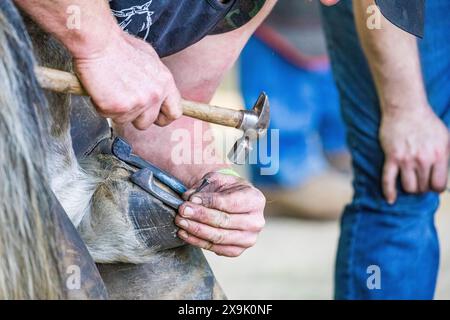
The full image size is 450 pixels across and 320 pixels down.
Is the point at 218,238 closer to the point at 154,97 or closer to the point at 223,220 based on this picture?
the point at 223,220

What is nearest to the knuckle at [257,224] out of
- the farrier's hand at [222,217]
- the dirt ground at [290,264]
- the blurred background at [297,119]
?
the farrier's hand at [222,217]

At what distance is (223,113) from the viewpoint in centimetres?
165

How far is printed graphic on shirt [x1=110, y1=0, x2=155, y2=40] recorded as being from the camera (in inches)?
66.2

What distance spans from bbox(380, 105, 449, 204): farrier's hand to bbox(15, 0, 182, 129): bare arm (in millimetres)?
885

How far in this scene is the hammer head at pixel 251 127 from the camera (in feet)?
5.57

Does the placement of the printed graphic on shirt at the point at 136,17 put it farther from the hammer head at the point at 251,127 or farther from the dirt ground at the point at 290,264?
the dirt ground at the point at 290,264

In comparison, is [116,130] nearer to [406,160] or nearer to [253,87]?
[406,160]

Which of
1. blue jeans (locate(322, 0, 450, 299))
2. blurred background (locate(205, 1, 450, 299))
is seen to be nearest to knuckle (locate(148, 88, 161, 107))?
blue jeans (locate(322, 0, 450, 299))

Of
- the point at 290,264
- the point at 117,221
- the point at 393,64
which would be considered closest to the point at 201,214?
the point at 117,221

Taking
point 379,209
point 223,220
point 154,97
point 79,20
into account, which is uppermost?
point 79,20

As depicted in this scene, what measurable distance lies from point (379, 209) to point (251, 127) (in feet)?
2.30

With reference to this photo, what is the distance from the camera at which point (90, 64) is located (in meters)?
Answer: 1.44
